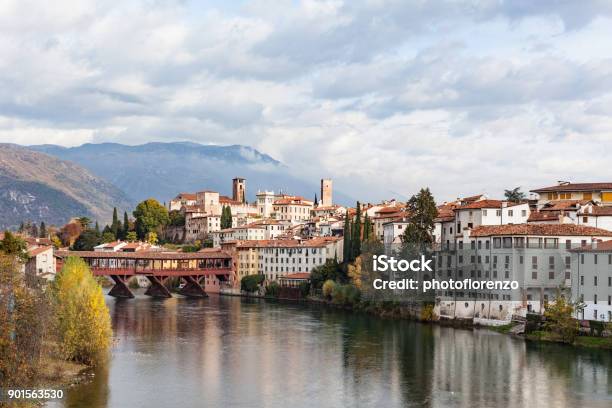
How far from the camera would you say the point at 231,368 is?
46188 millimetres

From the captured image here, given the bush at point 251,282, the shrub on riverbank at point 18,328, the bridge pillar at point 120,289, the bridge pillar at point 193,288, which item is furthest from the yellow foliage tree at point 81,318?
the bridge pillar at point 193,288

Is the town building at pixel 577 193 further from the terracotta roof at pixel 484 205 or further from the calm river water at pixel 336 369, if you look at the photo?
the calm river water at pixel 336 369

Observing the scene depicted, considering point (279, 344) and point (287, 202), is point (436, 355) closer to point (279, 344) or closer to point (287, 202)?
point (279, 344)

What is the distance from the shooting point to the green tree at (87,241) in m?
131

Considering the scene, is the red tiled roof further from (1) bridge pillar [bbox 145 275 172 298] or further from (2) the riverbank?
(1) bridge pillar [bbox 145 275 172 298]

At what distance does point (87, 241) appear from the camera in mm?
131750

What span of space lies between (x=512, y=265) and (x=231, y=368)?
952 inches

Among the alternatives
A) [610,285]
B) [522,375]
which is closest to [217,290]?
[610,285]

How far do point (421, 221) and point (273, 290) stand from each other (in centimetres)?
3239

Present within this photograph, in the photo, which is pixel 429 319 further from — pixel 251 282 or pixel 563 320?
pixel 251 282

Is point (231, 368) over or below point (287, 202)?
below

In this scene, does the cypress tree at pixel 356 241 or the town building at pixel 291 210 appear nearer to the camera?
the cypress tree at pixel 356 241

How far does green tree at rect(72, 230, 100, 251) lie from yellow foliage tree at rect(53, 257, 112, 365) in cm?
8835

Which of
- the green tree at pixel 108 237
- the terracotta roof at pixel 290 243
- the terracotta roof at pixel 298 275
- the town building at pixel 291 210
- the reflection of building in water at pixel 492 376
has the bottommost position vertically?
the reflection of building in water at pixel 492 376
